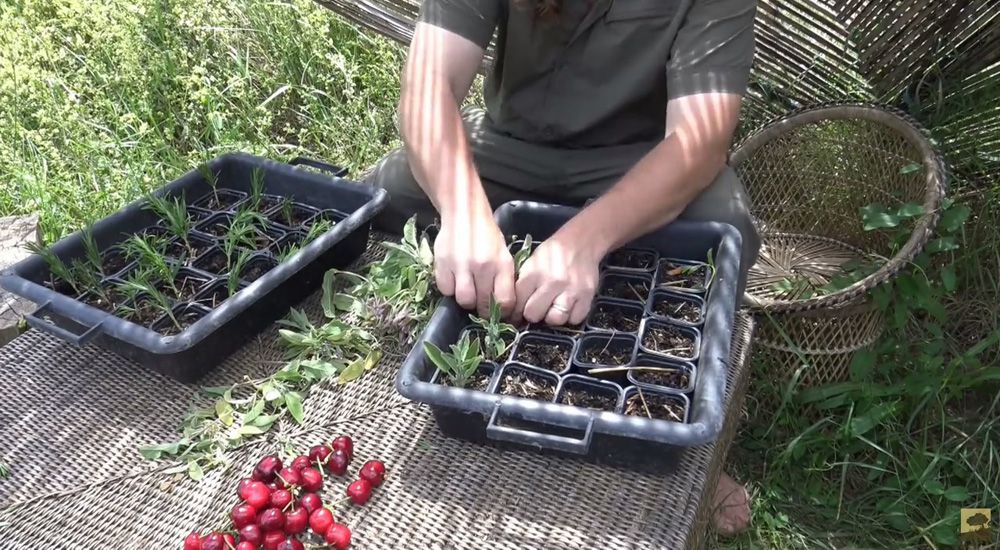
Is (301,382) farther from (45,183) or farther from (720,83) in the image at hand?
(45,183)

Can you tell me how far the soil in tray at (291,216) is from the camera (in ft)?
6.13

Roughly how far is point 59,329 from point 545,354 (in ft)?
2.98

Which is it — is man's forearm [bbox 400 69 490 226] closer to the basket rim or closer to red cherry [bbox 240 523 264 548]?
red cherry [bbox 240 523 264 548]

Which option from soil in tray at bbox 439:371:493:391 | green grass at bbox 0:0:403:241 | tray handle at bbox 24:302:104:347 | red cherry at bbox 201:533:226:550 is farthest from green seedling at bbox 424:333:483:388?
green grass at bbox 0:0:403:241

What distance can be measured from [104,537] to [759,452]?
149cm

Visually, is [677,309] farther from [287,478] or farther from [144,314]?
[144,314]

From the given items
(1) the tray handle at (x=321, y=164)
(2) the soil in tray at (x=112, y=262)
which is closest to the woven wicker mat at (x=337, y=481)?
(2) the soil in tray at (x=112, y=262)

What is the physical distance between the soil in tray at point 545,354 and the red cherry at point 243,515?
501 millimetres

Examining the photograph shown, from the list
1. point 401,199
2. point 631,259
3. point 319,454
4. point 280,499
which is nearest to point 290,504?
point 280,499

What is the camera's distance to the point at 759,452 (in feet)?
6.53

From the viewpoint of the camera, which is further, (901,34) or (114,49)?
(114,49)

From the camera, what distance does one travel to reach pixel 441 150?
1684mm

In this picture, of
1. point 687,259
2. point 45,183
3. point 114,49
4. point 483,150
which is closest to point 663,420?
point 687,259

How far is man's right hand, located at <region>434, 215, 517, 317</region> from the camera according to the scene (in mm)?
1432
